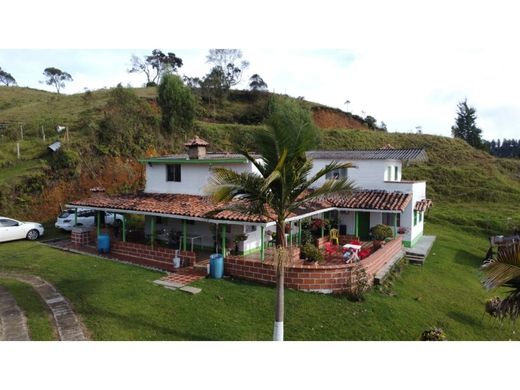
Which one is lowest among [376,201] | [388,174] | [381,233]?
[381,233]

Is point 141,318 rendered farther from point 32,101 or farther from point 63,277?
point 32,101

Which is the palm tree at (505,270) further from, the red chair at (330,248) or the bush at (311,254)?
the red chair at (330,248)

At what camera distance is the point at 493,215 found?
32.4 m

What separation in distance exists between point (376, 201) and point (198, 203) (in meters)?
9.38

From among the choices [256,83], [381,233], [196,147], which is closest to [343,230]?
[381,233]

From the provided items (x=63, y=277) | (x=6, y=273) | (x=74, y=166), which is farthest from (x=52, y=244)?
(x=74, y=166)

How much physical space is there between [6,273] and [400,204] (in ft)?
57.1

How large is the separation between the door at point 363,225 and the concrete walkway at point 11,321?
16.4 metres

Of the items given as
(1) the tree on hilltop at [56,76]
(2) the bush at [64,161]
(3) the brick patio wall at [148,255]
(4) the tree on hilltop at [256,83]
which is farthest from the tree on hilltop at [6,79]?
(3) the brick patio wall at [148,255]

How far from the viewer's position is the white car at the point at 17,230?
62.7 ft

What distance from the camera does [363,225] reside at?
843 inches

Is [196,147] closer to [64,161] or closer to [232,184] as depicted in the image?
[232,184]

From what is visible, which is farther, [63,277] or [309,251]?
[309,251]

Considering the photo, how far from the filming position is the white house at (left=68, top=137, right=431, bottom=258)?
55.7 feet
